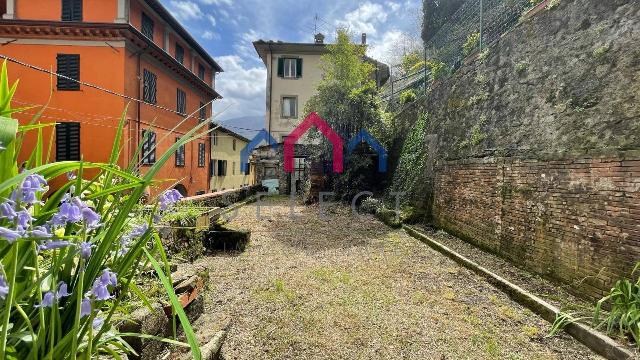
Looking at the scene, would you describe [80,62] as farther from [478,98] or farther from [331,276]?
[478,98]

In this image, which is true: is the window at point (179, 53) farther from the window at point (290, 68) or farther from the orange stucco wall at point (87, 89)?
the window at point (290, 68)

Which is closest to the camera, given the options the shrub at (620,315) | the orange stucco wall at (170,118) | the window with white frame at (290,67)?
the shrub at (620,315)

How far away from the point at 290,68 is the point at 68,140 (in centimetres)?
1333

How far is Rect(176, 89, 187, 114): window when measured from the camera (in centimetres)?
1582

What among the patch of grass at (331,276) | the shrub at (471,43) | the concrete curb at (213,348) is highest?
the shrub at (471,43)

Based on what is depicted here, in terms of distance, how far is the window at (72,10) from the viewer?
12.0m

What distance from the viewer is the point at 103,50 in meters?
11.7

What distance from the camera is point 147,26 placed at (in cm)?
1385

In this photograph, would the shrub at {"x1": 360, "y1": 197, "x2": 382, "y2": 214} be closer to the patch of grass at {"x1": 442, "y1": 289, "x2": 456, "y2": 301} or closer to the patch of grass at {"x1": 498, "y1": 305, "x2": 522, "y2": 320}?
the patch of grass at {"x1": 442, "y1": 289, "x2": 456, "y2": 301}

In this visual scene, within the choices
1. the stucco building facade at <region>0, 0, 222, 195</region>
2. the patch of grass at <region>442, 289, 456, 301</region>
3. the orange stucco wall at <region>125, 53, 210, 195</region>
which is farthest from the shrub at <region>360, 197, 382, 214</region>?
the stucco building facade at <region>0, 0, 222, 195</region>

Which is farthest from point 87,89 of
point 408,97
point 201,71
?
point 408,97

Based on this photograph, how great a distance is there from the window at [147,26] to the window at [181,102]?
2802 mm

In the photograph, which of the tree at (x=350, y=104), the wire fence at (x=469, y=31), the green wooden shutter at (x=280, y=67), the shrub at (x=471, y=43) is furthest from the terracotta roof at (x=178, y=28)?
the shrub at (x=471, y=43)

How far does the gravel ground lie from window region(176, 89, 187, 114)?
1220 centimetres
